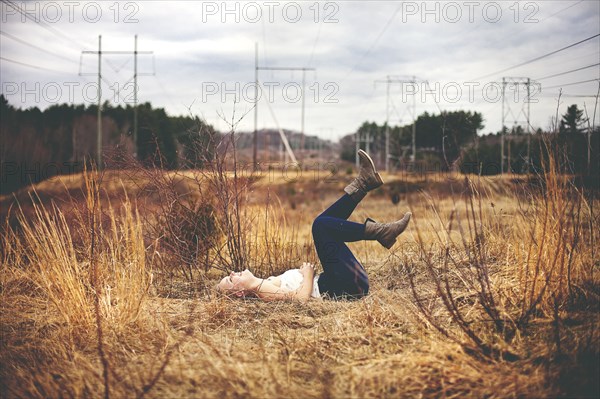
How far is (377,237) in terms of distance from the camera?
3.96 meters

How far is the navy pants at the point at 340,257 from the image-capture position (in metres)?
4.03

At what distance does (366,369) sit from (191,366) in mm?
989

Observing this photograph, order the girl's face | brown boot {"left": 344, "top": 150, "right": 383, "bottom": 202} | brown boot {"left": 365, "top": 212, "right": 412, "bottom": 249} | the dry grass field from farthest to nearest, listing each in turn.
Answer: brown boot {"left": 344, "top": 150, "right": 383, "bottom": 202}
the girl's face
brown boot {"left": 365, "top": 212, "right": 412, "bottom": 249}
the dry grass field

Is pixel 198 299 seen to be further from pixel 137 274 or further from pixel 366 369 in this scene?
pixel 366 369

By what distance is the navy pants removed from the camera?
159 inches

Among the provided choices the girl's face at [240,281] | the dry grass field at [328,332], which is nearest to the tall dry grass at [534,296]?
the dry grass field at [328,332]

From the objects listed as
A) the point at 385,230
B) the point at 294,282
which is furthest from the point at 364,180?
the point at 294,282

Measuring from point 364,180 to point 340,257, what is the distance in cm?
73

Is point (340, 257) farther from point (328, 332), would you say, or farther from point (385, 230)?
point (328, 332)

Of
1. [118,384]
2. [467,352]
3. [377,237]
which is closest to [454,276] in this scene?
[377,237]

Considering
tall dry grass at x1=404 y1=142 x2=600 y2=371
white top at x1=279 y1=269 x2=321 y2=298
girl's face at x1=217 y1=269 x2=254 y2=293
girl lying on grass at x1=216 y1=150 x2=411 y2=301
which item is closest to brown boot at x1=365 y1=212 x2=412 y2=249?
girl lying on grass at x1=216 y1=150 x2=411 y2=301

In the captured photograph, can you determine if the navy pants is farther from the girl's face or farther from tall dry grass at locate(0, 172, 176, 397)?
tall dry grass at locate(0, 172, 176, 397)

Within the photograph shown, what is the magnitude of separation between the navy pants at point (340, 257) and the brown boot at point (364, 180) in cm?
30

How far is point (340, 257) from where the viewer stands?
4016mm
